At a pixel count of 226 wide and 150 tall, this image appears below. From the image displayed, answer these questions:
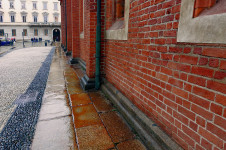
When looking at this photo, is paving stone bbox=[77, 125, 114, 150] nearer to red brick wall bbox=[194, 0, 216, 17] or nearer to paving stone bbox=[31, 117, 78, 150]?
paving stone bbox=[31, 117, 78, 150]

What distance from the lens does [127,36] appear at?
2.70 m

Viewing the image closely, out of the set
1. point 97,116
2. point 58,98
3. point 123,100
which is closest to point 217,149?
point 123,100

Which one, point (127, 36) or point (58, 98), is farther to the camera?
point (58, 98)

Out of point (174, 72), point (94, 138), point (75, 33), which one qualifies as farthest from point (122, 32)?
Result: point (75, 33)

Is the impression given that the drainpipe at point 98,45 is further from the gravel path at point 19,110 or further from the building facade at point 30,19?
the building facade at point 30,19

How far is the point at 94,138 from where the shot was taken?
7.16ft

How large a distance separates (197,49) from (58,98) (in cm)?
316

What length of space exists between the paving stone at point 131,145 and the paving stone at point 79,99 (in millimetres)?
1519

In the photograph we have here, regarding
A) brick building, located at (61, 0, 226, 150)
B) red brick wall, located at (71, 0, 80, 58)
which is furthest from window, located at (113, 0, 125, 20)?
red brick wall, located at (71, 0, 80, 58)

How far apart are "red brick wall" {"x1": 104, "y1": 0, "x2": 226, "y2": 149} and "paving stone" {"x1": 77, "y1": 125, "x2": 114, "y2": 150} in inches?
27.0

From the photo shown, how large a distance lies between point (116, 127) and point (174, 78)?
1.27 m

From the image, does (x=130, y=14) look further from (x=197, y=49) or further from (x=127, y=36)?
(x=197, y=49)

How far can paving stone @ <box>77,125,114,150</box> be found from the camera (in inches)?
79.6

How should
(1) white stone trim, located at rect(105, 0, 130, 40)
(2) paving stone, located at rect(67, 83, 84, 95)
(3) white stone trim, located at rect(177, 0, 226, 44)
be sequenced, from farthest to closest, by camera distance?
1. (2) paving stone, located at rect(67, 83, 84, 95)
2. (1) white stone trim, located at rect(105, 0, 130, 40)
3. (3) white stone trim, located at rect(177, 0, 226, 44)
